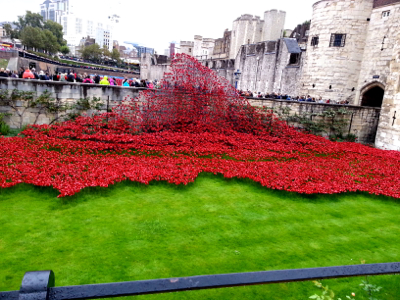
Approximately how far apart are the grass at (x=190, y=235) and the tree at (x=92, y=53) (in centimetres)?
8788

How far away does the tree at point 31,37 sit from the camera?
62469 mm

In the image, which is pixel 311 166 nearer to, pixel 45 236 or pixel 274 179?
pixel 274 179

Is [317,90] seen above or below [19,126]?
above

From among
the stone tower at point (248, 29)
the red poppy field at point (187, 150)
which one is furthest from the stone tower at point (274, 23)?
the red poppy field at point (187, 150)

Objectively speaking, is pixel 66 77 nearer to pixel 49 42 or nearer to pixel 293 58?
pixel 293 58

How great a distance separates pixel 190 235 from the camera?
4984 mm

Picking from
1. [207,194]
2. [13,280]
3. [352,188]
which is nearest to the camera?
[13,280]

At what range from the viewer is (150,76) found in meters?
56.3

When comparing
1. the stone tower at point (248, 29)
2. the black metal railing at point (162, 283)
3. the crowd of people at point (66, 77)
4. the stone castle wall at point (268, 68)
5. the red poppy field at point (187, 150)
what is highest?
the stone tower at point (248, 29)

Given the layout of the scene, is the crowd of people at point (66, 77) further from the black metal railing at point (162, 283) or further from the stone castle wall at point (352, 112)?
the black metal railing at point (162, 283)

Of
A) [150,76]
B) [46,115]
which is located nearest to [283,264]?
[46,115]

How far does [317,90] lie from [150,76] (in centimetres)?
4062

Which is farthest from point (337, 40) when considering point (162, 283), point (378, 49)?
point (162, 283)

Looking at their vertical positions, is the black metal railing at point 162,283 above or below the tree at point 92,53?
below
